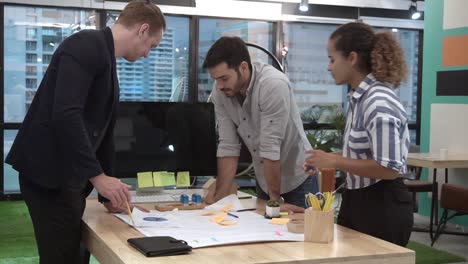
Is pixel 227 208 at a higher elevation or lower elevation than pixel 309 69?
lower

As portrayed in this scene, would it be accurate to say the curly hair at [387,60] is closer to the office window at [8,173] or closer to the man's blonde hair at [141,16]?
the man's blonde hair at [141,16]

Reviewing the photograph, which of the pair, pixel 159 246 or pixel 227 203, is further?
pixel 227 203

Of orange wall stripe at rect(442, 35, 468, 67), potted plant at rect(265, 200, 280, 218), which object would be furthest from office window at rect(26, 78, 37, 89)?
potted plant at rect(265, 200, 280, 218)

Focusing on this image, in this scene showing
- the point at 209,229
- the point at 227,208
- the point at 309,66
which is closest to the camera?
the point at 209,229

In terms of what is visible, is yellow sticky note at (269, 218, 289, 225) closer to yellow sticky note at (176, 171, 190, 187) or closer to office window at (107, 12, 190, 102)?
yellow sticky note at (176, 171, 190, 187)

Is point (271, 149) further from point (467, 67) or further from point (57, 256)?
point (467, 67)

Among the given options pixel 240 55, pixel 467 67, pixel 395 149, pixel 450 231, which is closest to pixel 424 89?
pixel 467 67

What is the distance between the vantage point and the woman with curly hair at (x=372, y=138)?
204 centimetres

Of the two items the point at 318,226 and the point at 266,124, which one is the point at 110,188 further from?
the point at 266,124

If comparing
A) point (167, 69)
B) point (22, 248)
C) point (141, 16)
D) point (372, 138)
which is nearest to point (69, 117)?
point (141, 16)

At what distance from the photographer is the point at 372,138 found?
6.70 ft

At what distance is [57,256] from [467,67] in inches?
214

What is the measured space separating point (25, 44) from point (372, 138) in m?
6.50

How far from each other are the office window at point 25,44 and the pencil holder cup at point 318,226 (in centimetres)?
640
